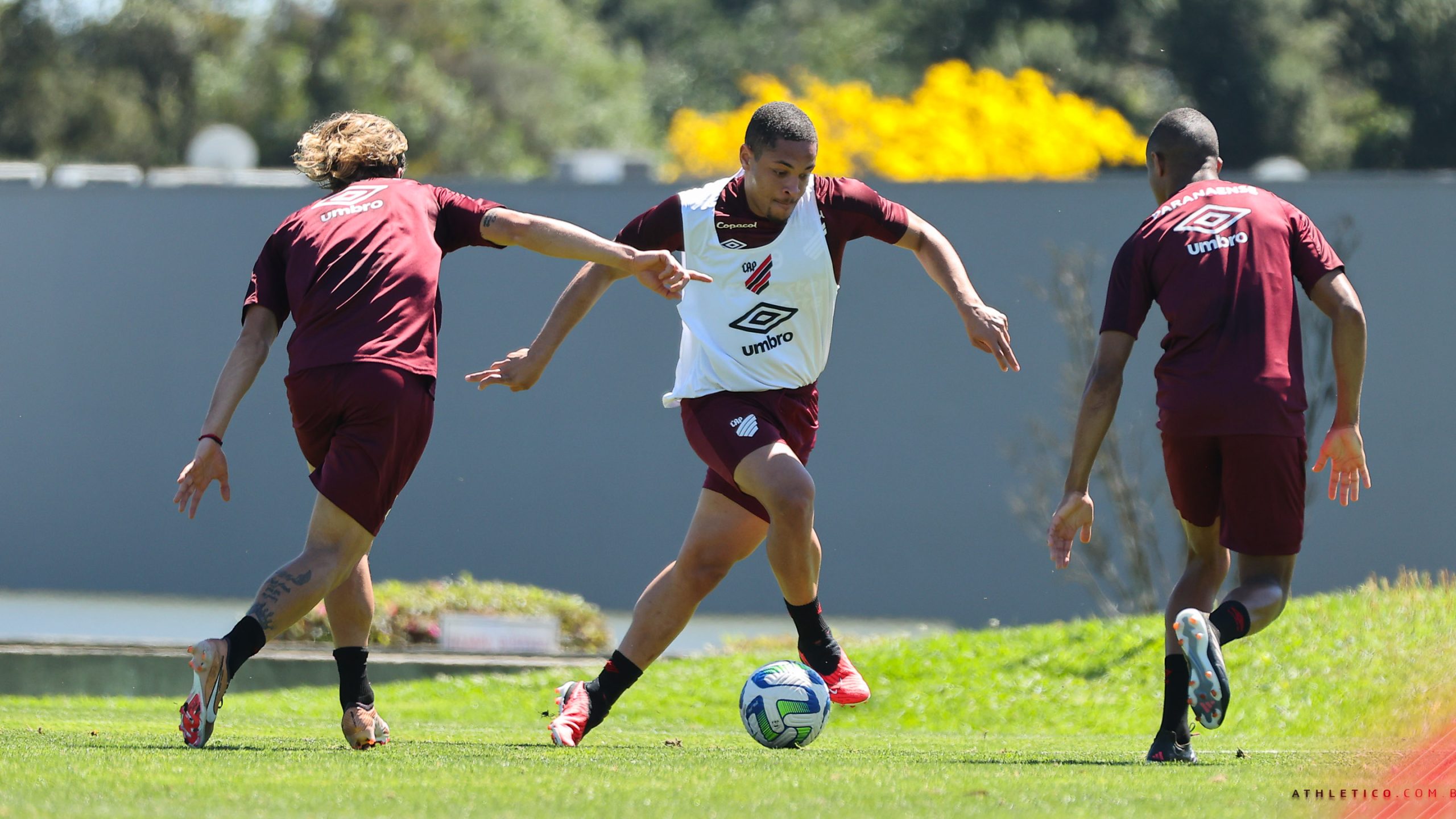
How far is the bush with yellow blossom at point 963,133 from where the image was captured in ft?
104

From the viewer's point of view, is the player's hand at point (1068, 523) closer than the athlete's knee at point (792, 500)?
Yes

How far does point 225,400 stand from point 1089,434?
277 cm

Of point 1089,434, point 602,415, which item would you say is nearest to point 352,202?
point 1089,434

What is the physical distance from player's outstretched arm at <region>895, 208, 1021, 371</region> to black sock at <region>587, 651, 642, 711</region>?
167 centimetres

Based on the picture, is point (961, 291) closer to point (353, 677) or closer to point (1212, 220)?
point (1212, 220)

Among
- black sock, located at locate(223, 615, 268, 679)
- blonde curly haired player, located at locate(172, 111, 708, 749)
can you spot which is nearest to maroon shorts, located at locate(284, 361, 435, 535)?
blonde curly haired player, located at locate(172, 111, 708, 749)

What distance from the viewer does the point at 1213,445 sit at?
5.52m

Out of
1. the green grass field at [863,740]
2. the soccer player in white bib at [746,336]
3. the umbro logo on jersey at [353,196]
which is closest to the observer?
the green grass field at [863,740]

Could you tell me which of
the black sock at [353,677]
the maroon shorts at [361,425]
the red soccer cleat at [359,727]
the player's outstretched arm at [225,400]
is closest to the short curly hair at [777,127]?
the maroon shorts at [361,425]

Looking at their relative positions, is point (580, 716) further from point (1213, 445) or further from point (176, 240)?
point (176, 240)

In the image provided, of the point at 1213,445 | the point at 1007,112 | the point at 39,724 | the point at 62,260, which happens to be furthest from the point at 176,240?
the point at 1007,112

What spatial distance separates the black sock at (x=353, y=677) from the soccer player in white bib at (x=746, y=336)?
67 cm

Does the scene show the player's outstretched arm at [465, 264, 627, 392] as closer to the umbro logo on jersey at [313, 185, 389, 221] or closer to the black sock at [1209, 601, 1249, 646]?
the umbro logo on jersey at [313, 185, 389, 221]

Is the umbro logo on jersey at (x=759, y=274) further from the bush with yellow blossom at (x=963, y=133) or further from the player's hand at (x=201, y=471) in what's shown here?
the bush with yellow blossom at (x=963, y=133)
